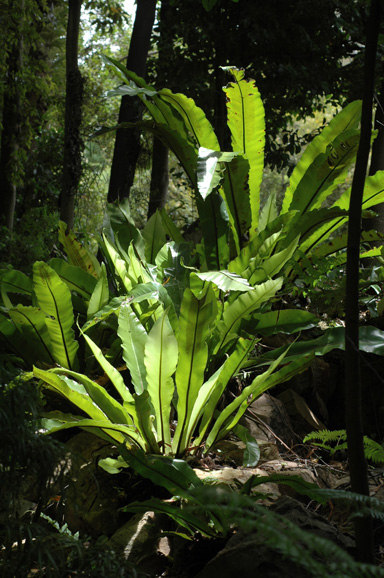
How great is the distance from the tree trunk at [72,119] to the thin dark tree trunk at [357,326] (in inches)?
143

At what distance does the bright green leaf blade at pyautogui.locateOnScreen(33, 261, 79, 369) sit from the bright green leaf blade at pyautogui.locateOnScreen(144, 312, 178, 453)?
674 millimetres

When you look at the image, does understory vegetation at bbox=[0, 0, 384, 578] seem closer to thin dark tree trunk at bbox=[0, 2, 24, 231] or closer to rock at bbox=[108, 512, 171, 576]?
rock at bbox=[108, 512, 171, 576]

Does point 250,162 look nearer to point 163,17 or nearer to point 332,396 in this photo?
point 332,396

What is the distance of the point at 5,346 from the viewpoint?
2871 mm

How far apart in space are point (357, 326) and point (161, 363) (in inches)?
37.5

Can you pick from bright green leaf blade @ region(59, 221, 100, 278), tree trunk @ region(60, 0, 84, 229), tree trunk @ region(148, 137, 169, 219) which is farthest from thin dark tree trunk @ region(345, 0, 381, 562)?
tree trunk @ region(148, 137, 169, 219)

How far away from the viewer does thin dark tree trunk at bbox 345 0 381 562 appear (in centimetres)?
140

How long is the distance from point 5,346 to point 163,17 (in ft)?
16.6

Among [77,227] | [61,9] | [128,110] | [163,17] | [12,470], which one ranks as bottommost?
[12,470]

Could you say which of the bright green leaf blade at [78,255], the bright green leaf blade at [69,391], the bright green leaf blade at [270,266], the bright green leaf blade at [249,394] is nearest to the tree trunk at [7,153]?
the bright green leaf blade at [78,255]

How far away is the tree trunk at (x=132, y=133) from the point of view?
17.1 ft

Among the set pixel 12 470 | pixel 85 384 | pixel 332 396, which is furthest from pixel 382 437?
pixel 12 470

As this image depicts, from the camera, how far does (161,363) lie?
220 centimetres

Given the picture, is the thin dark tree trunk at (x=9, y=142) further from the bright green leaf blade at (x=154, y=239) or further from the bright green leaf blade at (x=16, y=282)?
the bright green leaf blade at (x=16, y=282)
